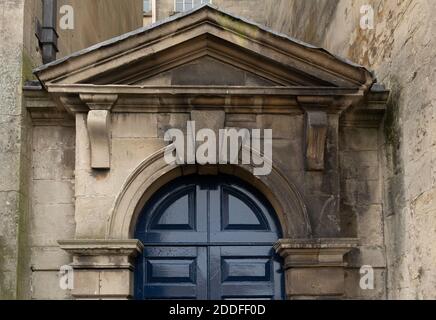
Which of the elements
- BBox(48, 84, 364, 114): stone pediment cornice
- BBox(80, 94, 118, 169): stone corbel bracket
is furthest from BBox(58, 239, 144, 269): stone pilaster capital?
BBox(48, 84, 364, 114): stone pediment cornice

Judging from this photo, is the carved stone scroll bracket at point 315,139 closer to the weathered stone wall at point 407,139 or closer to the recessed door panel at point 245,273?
the weathered stone wall at point 407,139

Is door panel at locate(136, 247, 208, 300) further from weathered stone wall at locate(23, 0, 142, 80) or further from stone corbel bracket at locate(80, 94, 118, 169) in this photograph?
weathered stone wall at locate(23, 0, 142, 80)

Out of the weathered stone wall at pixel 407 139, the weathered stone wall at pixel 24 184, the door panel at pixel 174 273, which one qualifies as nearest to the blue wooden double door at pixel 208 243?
the door panel at pixel 174 273

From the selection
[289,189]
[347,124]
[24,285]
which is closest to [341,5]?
[347,124]

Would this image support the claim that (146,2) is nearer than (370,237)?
No

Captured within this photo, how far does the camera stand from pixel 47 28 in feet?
21.4

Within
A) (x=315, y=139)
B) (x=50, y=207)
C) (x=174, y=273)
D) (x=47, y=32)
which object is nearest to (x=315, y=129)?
(x=315, y=139)

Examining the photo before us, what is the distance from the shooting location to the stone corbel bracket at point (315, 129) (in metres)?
5.85

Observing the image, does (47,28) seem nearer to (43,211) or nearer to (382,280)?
(43,211)

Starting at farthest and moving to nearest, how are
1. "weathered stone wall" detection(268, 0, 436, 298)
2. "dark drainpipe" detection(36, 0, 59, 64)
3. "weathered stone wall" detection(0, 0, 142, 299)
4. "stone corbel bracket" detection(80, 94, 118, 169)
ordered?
"dark drainpipe" detection(36, 0, 59, 64) < "stone corbel bracket" detection(80, 94, 118, 169) < "weathered stone wall" detection(0, 0, 142, 299) < "weathered stone wall" detection(268, 0, 436, 298)

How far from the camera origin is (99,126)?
5.78 m

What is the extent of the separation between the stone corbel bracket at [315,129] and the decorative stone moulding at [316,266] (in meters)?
0.63

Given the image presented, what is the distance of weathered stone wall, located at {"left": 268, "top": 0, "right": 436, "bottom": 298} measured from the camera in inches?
206

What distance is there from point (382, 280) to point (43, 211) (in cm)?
279
